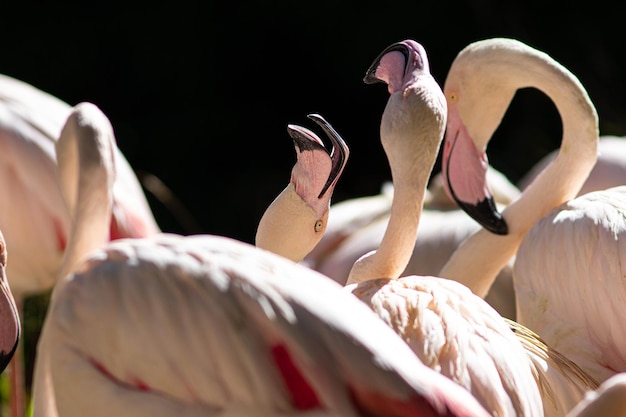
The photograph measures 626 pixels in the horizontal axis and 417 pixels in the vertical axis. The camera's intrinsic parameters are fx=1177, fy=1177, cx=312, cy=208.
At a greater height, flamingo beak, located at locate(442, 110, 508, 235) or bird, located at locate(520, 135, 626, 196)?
flamingo beak, located at locate(442, 110, 508, 235)

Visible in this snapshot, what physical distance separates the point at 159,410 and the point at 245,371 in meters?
0.16

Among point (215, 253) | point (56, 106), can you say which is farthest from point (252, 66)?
point (215, 253)

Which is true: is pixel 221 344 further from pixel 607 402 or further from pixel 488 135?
pixel 488 135

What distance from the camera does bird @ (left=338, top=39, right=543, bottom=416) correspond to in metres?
2.20

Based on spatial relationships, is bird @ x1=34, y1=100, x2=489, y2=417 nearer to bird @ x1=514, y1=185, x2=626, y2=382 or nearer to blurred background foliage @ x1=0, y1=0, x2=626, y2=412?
bird @ x1=514, y1=185, x2=626, y2=382

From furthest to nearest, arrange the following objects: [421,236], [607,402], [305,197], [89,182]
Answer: [421,236] → [89,182] → [305,197] → [607,402]

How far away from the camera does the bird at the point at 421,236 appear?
4137 millimetres

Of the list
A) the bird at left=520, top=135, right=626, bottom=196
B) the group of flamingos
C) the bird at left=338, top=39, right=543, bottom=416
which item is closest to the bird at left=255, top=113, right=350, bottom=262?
the group of flamingos

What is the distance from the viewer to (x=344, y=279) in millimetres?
4320

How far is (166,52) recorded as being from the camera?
692 centimetres

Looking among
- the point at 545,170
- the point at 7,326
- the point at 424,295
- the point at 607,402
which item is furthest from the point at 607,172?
the point at 607,402

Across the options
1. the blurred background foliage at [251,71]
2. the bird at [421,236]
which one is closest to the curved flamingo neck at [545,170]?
the bird at [421,236]

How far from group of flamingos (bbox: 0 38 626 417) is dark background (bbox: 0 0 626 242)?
88.9 inches

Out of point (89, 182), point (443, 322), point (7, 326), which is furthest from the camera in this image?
point (89, 182)
